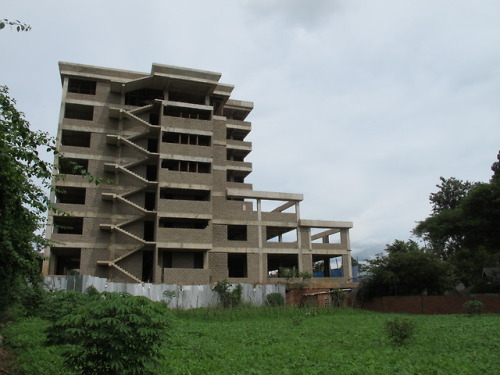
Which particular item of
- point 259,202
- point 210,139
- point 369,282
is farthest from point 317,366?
point 210,139

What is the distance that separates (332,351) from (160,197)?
27288mm

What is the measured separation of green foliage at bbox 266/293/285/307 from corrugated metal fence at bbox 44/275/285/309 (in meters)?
0.60

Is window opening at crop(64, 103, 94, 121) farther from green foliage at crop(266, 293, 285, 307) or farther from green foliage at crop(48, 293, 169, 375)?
green foliage at crop(48, 293, 169, 375)

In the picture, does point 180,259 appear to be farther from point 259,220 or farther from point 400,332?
point 400,332

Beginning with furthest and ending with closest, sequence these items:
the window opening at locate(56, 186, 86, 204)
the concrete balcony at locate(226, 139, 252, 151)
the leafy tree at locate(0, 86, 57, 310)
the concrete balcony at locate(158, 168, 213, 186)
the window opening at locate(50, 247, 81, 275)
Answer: the concrete balcony at locate(226, 139, 252, 151) < the window opening at locate(56, 186, 86, 204) < the concrete balcony at locate(158, 168, 213, 186) < the window opening at locate(50, 247, 81, 275) < the leafy tree at locate(0, 86, 57, 310)

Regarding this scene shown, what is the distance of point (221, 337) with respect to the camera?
14789 millimetres

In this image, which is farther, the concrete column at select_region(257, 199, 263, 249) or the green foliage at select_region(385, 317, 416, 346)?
the concrete column at select_region(257, 199, 263, 249)

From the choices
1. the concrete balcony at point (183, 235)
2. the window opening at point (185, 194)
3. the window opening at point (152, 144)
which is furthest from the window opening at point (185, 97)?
the concrete balcony at point (183, 235)

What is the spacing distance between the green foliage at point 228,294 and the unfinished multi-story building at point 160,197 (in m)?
4.59

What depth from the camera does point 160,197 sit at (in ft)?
120

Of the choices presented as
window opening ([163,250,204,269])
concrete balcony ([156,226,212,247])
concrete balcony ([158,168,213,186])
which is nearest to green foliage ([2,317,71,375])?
concrete balcony ([156,226,212,247])

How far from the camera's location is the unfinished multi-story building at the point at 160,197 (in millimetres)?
33781

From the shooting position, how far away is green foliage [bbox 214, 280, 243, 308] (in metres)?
27.8

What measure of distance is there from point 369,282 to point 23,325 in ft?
67.5
